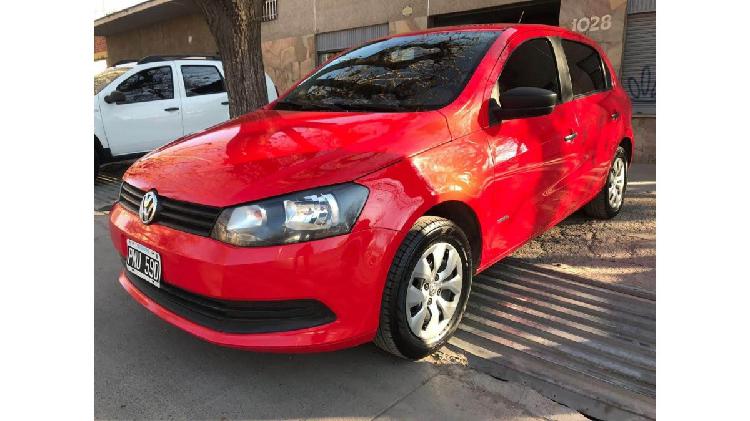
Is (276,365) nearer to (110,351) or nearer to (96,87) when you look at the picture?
(110,351)

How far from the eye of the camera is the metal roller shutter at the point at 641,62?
788cm

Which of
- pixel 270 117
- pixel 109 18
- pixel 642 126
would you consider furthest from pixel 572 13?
pixel 109 18

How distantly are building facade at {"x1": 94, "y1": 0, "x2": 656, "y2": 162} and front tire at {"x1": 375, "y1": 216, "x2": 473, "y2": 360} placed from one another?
457cm

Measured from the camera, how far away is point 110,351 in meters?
2.70

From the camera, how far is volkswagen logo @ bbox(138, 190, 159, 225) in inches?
93.0

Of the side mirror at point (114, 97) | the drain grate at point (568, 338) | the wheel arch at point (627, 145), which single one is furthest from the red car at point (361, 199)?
the side mirror at point (114, 97)

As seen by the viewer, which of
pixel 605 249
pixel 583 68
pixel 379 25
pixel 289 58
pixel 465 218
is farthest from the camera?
pixel 289 58

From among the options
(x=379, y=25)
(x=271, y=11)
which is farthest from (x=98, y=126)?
(x=271, y=11)

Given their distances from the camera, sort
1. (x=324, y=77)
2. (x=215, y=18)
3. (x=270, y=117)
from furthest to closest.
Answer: (x=215, y=18), (x=324, y=77), (x=270, y=117)

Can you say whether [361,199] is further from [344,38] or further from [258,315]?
[344,38]

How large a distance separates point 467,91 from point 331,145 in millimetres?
830

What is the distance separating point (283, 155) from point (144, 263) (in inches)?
31.9

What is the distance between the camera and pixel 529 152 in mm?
3021

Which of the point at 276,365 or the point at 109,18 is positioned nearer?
the point at 276,365
